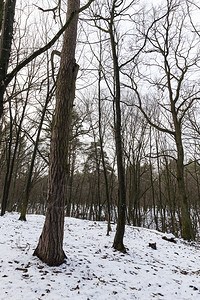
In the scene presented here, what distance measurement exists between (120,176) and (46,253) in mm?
2890

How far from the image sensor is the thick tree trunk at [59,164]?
318cm

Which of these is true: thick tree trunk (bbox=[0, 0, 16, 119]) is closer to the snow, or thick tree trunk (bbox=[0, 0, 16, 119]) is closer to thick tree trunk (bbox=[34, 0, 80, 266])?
thick tree trunk (bbox=[34, 0, 80, 266])

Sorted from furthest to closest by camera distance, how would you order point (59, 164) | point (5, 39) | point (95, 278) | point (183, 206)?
point (183, 206) → point (59, 164) → point (95, 278) → point (5, 39)

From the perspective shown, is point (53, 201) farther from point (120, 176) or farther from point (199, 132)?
point (199, 132)

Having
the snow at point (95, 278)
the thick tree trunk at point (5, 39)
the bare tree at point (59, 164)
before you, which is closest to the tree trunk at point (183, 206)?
the snow at point (95, 278)

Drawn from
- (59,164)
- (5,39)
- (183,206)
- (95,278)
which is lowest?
(95,278)

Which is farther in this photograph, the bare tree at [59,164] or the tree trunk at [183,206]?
the tree trunk at [183,206]

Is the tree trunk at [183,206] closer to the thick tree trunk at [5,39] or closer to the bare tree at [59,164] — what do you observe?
the bare tree at [59,164]

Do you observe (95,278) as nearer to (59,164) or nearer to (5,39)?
(59,164)

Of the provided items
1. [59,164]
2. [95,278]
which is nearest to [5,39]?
[59,164]

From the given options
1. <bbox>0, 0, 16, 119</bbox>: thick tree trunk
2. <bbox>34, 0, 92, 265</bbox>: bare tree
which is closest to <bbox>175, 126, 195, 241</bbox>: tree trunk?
<bbox>34, 0, 92, 265</bbox>: bare tree

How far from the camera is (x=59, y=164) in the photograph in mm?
3357

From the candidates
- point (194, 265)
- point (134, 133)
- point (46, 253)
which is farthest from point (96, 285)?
point (134, 133)

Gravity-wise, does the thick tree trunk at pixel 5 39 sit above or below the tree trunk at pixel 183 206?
above
